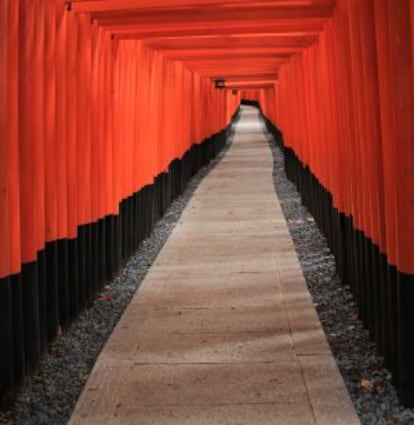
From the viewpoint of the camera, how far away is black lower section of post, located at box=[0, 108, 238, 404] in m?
4.25

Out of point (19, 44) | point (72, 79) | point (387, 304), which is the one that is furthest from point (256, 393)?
point (72, 79)

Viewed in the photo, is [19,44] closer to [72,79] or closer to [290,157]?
[72,79]

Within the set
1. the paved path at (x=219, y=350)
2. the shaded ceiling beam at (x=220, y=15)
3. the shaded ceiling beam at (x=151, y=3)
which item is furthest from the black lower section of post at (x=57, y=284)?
the shaded ceiling beam at (x=220, y=15)

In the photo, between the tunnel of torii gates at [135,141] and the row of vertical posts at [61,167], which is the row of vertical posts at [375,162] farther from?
the row of vertical posts at [61,167]

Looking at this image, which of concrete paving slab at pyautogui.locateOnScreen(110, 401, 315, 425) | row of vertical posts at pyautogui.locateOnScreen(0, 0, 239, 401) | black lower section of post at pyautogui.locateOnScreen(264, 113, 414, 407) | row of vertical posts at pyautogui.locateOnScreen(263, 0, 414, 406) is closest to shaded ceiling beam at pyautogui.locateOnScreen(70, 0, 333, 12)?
row of vertical posts at pyautogui.locateOnScreen(0, 0, 239, 401)

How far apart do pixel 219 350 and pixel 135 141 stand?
4465 mm

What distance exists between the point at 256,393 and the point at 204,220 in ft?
23.4

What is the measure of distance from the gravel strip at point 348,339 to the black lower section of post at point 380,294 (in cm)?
9

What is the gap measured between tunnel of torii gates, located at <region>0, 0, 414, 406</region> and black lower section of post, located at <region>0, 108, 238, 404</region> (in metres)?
A: 0.01

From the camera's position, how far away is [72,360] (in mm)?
5094

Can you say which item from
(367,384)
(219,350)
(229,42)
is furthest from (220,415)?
(229,42)

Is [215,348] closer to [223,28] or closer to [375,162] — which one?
[375,162]

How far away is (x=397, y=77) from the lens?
12.8ft

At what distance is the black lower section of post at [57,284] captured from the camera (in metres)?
4.25
